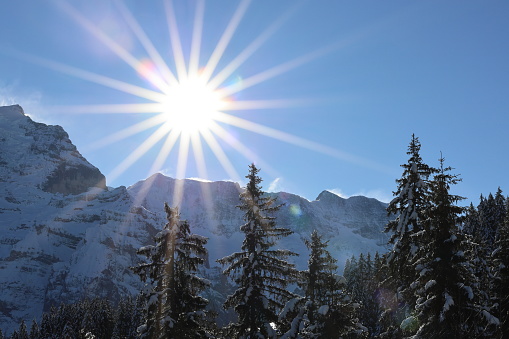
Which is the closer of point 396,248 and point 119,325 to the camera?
point 396,248

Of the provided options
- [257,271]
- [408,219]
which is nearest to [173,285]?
[257,271]

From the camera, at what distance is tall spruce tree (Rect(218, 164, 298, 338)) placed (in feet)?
65.4

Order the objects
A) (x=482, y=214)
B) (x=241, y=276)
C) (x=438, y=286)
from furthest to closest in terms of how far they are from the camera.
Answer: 1. (x=482, y=214)
2. (x=241, y=276)
3. (x=438, y=286)

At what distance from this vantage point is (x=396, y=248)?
68.2 feet

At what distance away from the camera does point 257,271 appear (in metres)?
21.2

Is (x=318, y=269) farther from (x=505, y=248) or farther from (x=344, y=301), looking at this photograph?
(x=505, y=248)

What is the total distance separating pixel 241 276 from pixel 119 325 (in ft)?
196

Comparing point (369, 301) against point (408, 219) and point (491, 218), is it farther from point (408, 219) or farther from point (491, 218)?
point (408, 219)

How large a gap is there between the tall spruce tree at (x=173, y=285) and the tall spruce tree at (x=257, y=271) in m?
1.86

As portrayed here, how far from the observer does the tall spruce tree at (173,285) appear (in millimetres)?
18016

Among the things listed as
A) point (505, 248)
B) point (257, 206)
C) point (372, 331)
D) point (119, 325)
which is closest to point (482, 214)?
point (372, 331)

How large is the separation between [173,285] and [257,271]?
4.58 m

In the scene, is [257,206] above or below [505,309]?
above

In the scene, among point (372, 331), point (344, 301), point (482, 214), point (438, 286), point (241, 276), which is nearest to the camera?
Answer: point (438, 286)
